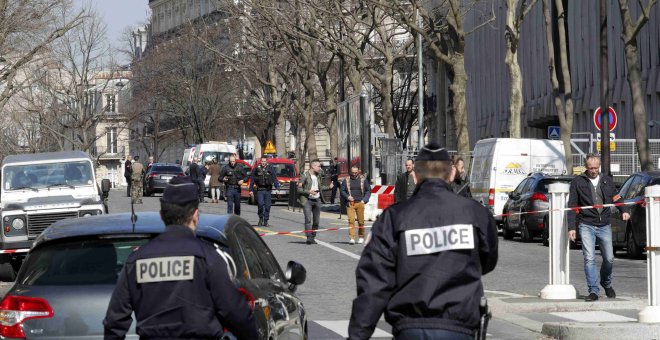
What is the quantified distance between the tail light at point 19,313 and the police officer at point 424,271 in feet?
7.23

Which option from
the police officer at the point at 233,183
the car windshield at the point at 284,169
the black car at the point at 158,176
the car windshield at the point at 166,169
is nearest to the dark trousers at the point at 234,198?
the police officer at the point at 233,183

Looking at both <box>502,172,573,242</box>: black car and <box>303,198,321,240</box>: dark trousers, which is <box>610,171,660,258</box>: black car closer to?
<box>502,172,573,242</box>: black car

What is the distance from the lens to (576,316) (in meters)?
15.0

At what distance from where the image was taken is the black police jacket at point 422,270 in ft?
20.4

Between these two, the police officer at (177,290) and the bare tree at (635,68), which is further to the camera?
the bare tree at (635,68)

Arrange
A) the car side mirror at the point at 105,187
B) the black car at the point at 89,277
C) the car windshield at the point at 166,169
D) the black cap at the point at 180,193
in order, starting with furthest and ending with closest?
the car windshield at the point at 166,169, the car side mirror at the point at 105,187, the black car at the point at 89,277, the black cap at the point at 180,193

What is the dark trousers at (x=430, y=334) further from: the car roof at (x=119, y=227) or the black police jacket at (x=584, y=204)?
the black police jacket at (x=584, y=204)

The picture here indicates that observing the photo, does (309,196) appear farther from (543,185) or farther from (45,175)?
(45,175)

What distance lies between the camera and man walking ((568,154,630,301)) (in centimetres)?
1630

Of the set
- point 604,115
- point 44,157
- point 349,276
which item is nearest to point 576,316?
point 349,276

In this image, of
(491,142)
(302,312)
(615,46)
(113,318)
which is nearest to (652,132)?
(615,46)

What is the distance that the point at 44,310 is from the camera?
774 cm

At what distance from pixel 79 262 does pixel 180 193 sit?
1.73 m

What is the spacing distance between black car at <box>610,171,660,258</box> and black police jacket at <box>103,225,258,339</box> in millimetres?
17374
